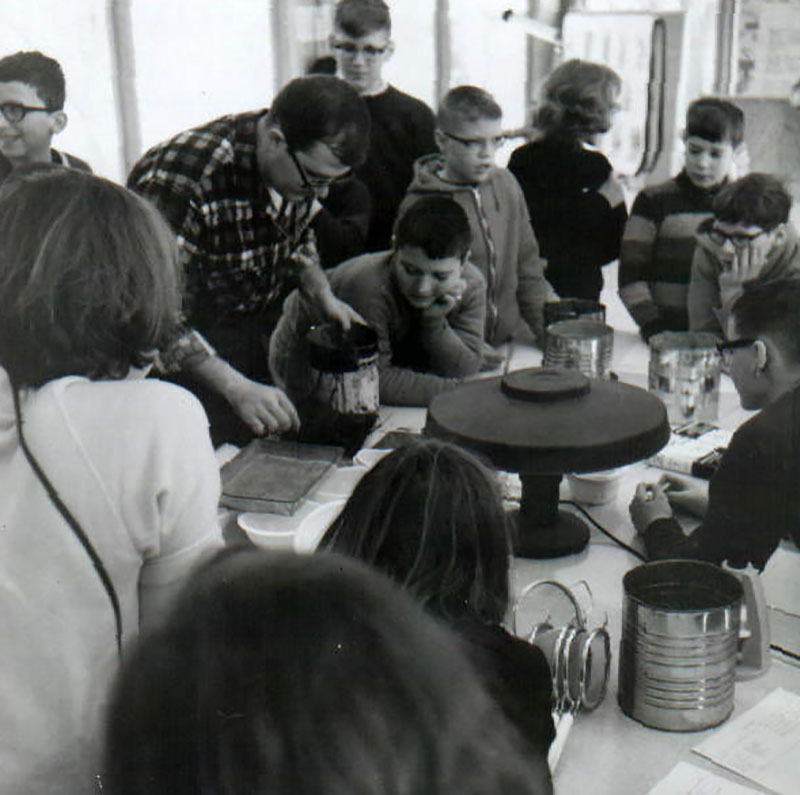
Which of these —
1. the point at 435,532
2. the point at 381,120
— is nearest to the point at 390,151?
the point at 381,120

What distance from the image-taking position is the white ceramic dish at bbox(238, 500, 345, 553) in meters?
1.41

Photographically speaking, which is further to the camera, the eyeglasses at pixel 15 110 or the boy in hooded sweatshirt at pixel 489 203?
the boy in hooded sweatshirt at pixel 489 203

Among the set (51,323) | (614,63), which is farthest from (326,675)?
(614,63)

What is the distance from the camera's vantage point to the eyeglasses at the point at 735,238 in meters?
2.34

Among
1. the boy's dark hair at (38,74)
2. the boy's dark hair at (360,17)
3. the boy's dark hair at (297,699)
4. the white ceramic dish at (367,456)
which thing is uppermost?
the boy's dark hair at (360,17)

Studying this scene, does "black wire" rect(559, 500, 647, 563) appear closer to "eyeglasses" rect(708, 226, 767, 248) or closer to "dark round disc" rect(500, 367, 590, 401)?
"dark round disc" rect(500, 367, 590, 401)

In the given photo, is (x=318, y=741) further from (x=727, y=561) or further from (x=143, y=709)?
(x=727, y=561)

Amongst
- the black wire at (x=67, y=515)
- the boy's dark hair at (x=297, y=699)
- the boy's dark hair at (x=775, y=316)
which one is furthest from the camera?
the boy's dark hair at (x=775, y=316)

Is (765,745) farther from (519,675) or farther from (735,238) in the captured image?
(735,238)

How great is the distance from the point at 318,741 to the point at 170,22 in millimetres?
2564

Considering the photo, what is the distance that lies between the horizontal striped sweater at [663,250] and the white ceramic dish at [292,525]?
1320 millimetres

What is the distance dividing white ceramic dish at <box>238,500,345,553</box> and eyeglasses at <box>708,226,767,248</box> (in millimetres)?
1220

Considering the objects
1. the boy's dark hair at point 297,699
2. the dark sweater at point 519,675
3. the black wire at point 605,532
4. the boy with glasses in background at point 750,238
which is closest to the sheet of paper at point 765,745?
the dark sweater at point 519,675

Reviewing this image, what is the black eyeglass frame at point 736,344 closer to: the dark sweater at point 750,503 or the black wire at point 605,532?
the dark sweater at point 750,503
